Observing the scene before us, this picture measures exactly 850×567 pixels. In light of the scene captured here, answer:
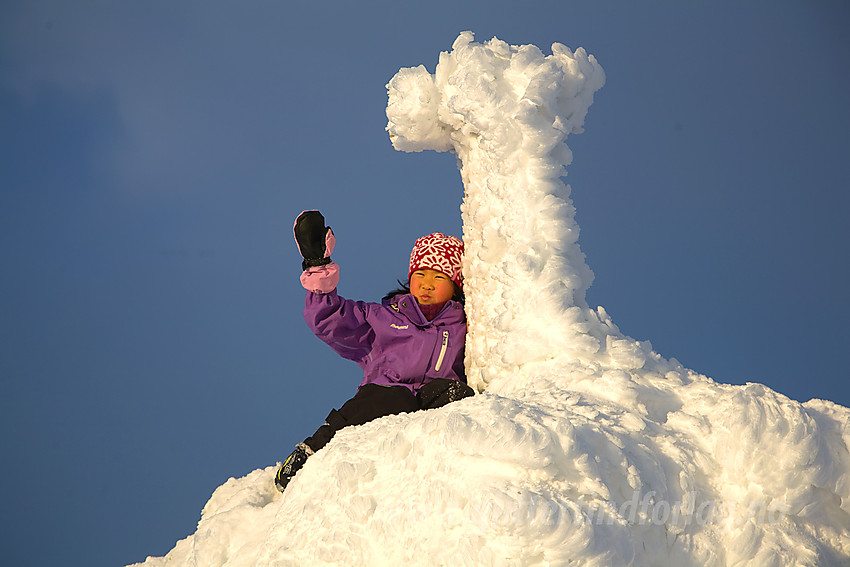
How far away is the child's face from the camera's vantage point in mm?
2387

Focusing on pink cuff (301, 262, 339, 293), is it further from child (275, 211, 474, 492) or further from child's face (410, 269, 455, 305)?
child's face (410, 269, 455, 305)

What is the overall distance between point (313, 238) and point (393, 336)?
44 cm

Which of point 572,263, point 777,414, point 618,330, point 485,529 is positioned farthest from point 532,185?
point 485,529

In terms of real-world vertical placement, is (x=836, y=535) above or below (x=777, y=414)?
below

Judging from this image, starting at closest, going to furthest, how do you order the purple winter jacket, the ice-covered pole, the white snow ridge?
the white snow ridge < the ice-covered pole < the purple winter jacket

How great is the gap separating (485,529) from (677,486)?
0.37 m

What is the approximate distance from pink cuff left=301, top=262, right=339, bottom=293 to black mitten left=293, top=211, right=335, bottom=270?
0.06 feet

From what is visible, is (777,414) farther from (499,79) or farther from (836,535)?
(499,79)

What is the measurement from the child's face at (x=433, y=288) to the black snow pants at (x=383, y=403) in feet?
1.26

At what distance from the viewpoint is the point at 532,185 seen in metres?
1.78

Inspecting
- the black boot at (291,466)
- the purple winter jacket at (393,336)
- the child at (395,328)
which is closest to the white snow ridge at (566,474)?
the black boot at (291,466)

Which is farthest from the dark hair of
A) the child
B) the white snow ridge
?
the white snow ridge

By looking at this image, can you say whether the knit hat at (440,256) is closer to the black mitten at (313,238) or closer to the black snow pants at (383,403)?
the black mitten at (313,238)

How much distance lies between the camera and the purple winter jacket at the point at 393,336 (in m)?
2.25
